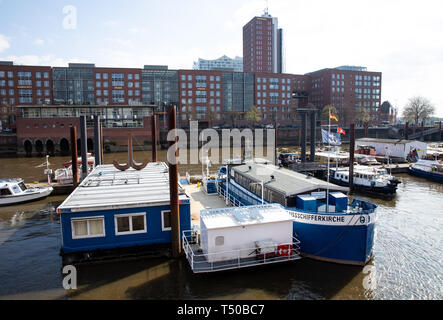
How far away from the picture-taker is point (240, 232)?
1630 cm

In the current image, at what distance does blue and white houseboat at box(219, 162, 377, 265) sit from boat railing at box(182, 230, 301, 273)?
1421mm

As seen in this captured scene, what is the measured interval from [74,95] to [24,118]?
2662cm

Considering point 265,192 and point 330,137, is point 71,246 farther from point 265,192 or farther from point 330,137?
point 330,137

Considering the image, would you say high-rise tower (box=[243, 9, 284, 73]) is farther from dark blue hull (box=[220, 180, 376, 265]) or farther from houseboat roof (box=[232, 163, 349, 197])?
dark blue hull (box=[220, 180, 376, 265])

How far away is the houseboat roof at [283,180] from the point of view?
770 inches

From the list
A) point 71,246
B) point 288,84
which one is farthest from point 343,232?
point 288,84

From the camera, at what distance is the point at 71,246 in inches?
687

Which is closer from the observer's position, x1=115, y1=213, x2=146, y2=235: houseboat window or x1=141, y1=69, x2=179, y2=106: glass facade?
x1=115, y1=213, x2=146, y2=235: houseboat window

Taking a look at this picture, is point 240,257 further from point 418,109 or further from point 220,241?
point 418,109

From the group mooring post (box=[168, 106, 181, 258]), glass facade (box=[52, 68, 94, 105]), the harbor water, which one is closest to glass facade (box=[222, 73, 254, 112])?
glass facade (box=[52, 68, 94, 105])

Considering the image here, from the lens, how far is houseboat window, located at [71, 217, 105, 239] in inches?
691

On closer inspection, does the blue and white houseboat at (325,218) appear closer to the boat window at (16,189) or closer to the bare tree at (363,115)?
the boat window at (16,189)

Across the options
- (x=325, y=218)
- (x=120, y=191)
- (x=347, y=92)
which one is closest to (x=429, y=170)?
(x=325, y=218)
